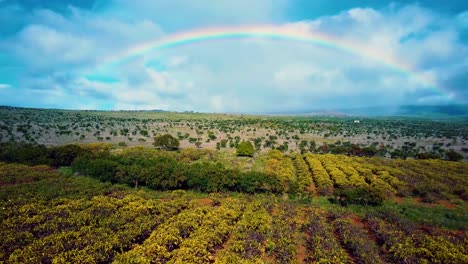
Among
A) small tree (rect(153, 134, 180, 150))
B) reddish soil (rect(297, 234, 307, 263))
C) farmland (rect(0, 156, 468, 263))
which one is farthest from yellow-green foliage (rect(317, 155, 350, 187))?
small tree (rect(153, 134, 180, 150))

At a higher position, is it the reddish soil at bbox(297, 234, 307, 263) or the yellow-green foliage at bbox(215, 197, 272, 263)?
the yellow-green foliage at bbox(215, 197, 272, 263)

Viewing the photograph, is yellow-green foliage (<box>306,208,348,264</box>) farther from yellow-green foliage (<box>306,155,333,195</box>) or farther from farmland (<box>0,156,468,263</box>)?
yellow-green foliage (<box>306,155,333,195</box>)

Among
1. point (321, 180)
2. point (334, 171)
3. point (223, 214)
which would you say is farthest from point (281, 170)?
point (223, 214)

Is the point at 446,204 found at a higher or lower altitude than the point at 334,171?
lower

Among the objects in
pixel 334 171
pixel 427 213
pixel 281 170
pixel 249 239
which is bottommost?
pixel 427 213

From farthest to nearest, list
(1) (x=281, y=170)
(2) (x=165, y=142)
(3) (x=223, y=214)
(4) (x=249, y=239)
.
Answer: (2) (x=165, y=142) < (1) (x=281, y=170) < (3) (x=223, y=214) < (4) (x=249, y=239)

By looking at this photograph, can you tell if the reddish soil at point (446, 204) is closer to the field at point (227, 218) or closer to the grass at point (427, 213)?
the field at point (227, 218)

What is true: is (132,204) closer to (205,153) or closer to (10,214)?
(10,214)

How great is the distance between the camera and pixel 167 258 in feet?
82.8

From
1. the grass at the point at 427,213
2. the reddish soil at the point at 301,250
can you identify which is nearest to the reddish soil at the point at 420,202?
the grass at the point at 427,213

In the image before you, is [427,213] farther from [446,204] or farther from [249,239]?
[249,239]

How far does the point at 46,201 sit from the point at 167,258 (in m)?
20.7

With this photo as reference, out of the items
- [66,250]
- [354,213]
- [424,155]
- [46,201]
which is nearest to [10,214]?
[46,201]

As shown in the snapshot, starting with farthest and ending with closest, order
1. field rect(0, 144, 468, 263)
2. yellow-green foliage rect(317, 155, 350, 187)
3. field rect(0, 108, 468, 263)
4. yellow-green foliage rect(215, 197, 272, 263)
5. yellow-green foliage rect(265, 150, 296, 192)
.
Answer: yellow-green foliage rect(317, 155, 350, 187), yellow-green foliage rect(265, 150, 296, 192), field rect(0, 108, 468, 263), field rect(0, 144, 468, 263), yellow-green foliage rect(215, 197, 272, 263)
